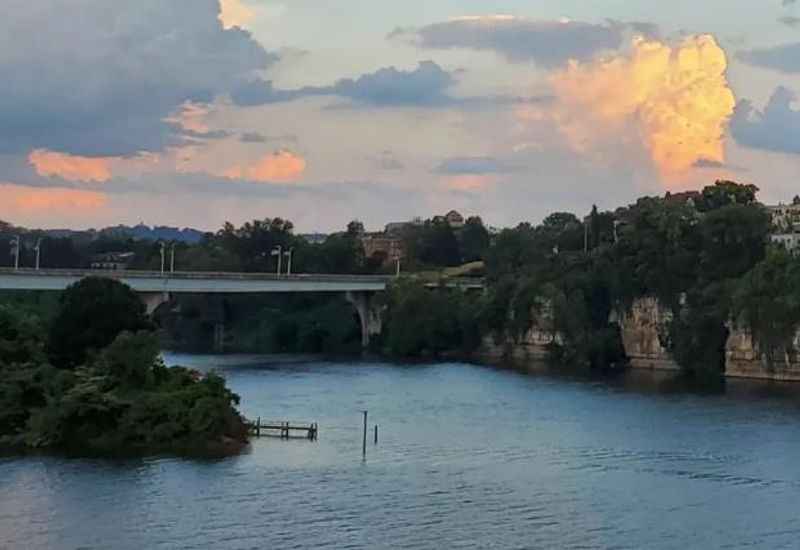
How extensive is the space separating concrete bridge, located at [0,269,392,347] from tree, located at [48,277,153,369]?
19.0 m

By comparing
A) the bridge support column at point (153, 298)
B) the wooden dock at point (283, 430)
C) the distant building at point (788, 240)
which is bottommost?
the wooden dock at point (283, 430)

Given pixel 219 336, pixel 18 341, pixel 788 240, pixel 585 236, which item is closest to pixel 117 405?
pixel 18 341

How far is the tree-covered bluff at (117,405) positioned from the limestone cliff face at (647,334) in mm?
64258

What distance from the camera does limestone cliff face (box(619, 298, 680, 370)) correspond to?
12650 cm

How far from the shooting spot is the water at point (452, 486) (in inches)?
1847

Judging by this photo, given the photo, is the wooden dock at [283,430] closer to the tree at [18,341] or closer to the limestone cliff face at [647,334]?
the tree at [18,341]

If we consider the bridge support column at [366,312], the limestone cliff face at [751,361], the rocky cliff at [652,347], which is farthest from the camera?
the bridge support column at [366,312]

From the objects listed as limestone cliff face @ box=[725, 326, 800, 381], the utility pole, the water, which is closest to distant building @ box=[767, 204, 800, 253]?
limestone cliff face @ box=[725, 326, 800, 381]

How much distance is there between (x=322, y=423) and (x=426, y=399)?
57.3 ft

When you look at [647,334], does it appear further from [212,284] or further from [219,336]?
[219,336]

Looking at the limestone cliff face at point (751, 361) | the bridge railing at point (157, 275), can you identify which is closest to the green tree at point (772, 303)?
the limestone cliff face at point (751, 361)

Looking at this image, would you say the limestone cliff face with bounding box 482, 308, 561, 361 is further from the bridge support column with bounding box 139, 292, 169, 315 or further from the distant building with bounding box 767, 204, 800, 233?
the bridge support column with bounding box 139, 292, 169, 315

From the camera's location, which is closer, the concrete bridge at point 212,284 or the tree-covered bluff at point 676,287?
the concrete bridge at point 212,284

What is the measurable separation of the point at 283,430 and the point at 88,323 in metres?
13.3
